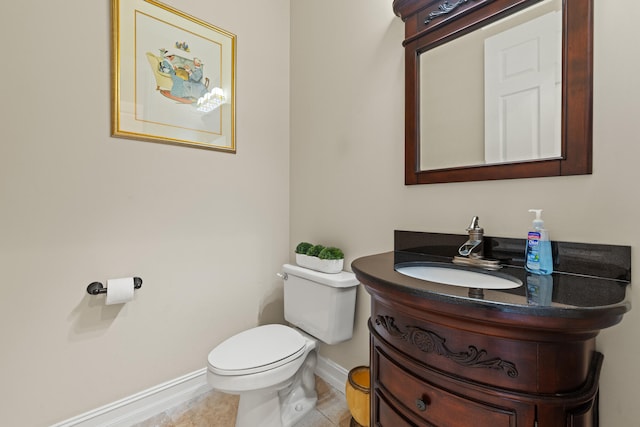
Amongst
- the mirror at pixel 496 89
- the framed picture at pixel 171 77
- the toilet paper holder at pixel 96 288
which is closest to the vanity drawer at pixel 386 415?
the mirror at pixel 496 89

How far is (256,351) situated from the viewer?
53.6 inches

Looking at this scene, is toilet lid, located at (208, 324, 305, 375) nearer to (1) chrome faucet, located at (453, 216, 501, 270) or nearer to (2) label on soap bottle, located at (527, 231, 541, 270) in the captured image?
(1) chrome faucet, located at (453, 216, 501, 270)

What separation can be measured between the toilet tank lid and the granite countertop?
404mm

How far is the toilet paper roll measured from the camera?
4.46ft

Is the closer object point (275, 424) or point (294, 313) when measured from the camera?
point (275, 424)

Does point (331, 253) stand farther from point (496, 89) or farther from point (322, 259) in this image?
point (496, 89)

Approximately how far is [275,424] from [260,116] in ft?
5.87

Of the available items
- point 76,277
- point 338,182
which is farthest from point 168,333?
point 338,182

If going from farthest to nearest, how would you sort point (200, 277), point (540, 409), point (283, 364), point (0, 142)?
point (200, 277) → point (283, 364) → point (0, 142) → point (540, 409)

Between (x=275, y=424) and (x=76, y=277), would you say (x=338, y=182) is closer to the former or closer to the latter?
(x=275, y=424)

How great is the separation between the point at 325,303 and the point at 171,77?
1.52 meters

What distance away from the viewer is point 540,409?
60 centimetres

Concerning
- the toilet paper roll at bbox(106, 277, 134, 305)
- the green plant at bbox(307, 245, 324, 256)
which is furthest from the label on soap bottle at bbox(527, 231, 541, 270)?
the toilet paper roll at bbox(106, 277, 134, 305)

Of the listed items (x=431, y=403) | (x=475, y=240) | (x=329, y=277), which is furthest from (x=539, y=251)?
(x=329, y=277)
